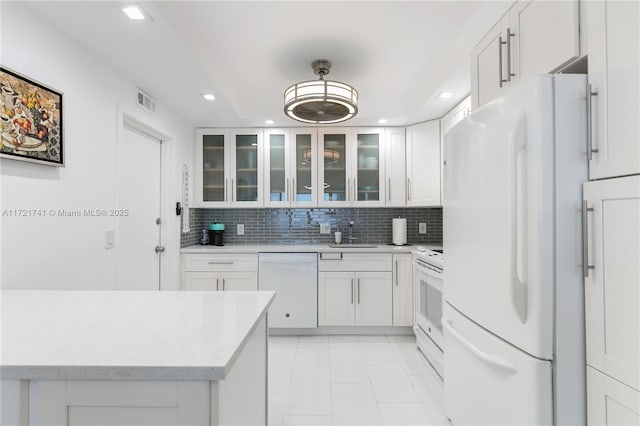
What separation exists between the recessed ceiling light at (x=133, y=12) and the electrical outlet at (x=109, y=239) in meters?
1.34

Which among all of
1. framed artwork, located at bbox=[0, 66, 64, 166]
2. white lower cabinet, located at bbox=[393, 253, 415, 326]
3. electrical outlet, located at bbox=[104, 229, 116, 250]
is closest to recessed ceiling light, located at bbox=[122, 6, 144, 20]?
framed artwork, located at bbox=[0, 66, 64, 166]

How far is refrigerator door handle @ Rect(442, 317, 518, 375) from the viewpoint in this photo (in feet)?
3.99

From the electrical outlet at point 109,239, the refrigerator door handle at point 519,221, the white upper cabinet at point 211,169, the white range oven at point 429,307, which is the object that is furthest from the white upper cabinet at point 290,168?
the refrigerator door handle at point 519,221

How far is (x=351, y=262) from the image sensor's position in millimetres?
Answer: 3393

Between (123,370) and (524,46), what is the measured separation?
193 cm

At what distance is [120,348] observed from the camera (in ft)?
2.68

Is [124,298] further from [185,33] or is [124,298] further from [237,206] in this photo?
[237,206]

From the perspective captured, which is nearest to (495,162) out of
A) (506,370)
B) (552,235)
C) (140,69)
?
(552,235)

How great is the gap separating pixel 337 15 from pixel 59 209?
194 cm

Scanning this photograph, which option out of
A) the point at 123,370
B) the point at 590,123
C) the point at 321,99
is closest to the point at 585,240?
the point at 590,123

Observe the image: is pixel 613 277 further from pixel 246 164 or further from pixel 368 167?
pixel 246 164

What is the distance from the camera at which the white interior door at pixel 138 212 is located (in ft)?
7.84

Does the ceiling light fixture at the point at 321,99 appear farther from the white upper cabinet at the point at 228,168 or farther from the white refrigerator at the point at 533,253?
the white upper cabinet at the point at 228,168

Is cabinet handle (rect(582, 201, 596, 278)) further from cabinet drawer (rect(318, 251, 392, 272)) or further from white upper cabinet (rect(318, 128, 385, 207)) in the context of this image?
white upper cabinet (rect(318, 128, 385, 207))
